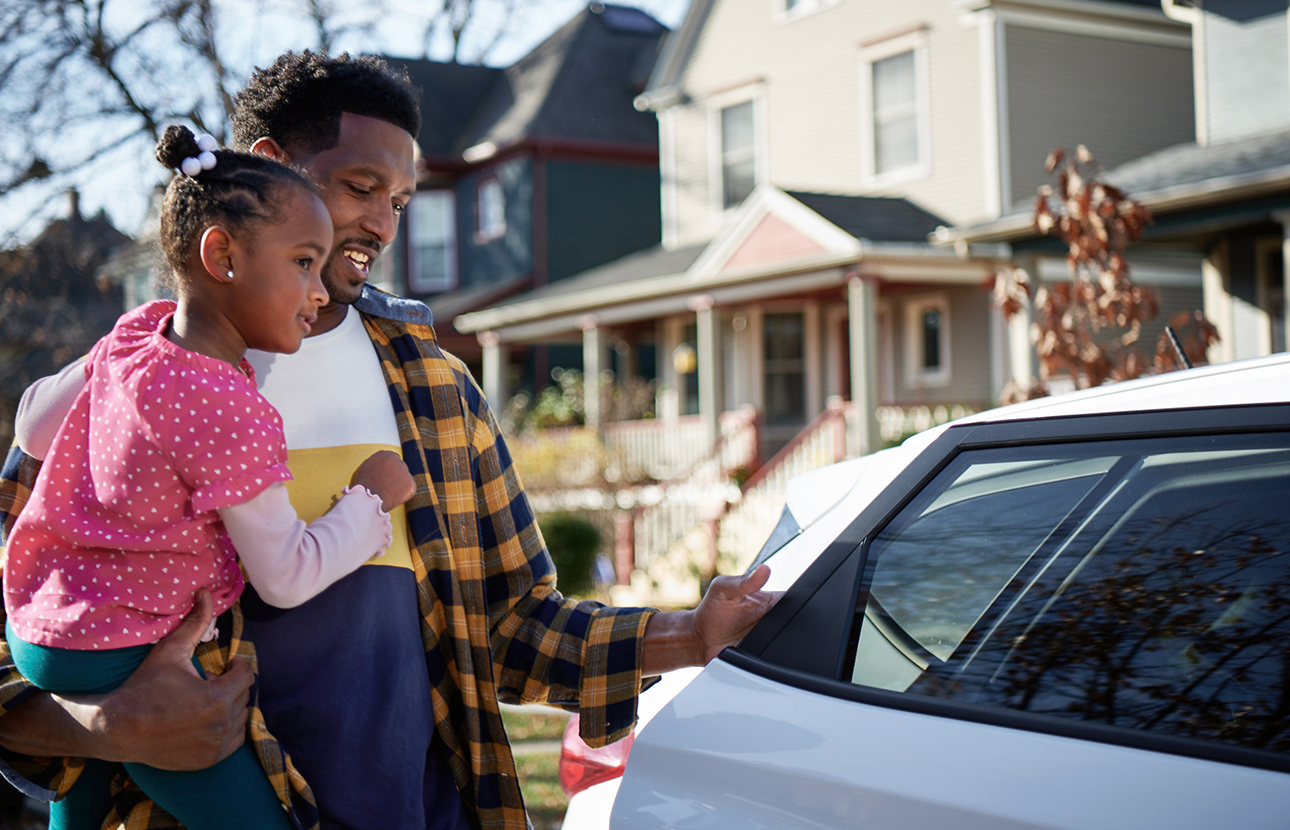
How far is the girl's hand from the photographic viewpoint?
1.96m

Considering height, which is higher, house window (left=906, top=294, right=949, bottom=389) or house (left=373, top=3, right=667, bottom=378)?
house (left=373, top=3, right=667, bottom=378)

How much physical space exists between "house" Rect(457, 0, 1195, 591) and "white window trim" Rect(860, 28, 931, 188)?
3 centimetres

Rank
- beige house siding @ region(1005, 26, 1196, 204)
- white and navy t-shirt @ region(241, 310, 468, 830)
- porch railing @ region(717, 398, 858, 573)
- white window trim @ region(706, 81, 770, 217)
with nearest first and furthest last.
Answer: white and navy t-shirt @ region(241, 310, 468, 830), porch railing @ region(717, 398, 858, 573), beige house siding @ region(1005, 26, 1196, 204), white window trim @ region(706, 81, 770, 217)

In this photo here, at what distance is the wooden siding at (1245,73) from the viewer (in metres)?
11.9

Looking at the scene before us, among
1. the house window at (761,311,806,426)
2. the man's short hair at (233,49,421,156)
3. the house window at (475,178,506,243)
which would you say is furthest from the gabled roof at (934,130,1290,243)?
the house window at (475,178,506,243)

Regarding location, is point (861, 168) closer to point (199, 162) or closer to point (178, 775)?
point (199, 162)

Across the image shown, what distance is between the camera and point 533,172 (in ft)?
71.4

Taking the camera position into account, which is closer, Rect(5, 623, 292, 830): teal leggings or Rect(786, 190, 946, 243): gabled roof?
Rect(5, 623, 292, 830): teal leggings

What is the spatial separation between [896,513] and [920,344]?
14.1m

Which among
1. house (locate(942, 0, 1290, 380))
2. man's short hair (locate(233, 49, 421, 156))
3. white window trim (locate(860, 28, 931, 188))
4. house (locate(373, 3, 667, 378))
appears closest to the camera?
man's short hair (locate(233, 49, 421, 156))

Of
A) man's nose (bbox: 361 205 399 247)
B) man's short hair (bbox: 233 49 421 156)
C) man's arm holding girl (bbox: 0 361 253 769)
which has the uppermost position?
man's short hair (bbox: 233 49 421 156)

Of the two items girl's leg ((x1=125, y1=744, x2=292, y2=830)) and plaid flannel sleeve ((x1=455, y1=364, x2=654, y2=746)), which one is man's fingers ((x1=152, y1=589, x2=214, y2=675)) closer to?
girl's leg ((x1=125, y1=744, x2=292, y2=830))

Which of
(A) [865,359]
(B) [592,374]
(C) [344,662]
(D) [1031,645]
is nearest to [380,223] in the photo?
(C) [344,662]

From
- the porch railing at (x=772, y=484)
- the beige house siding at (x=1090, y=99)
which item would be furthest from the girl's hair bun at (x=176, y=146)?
the beige house siding at (x=1090, y=99)
